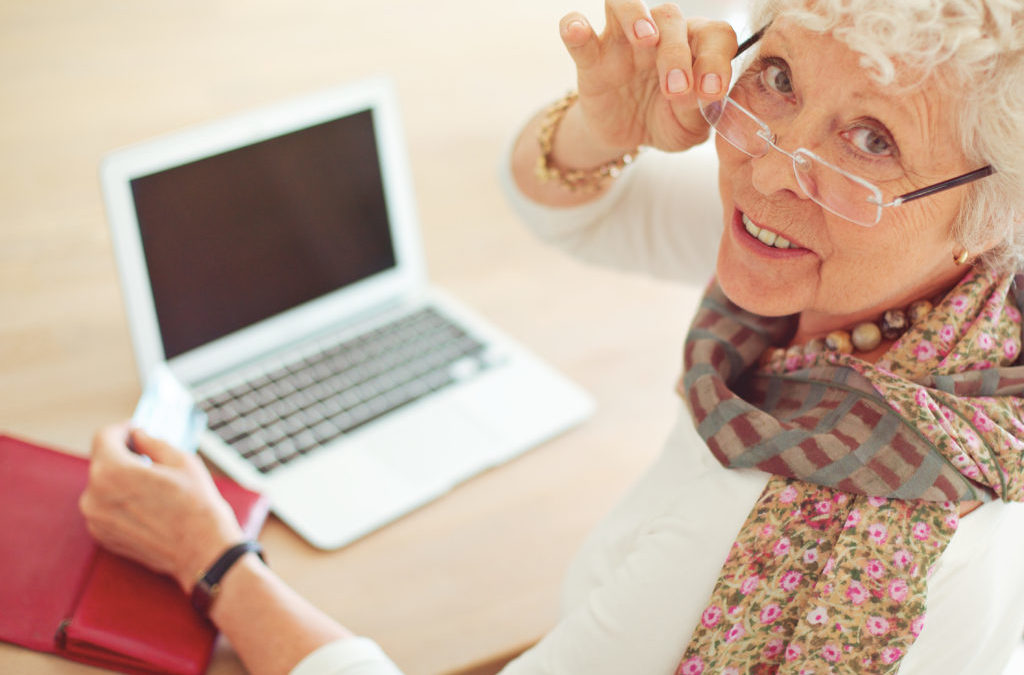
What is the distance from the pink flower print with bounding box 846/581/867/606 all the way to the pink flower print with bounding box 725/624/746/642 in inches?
3.7

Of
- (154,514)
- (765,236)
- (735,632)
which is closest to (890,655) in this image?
(735,632)

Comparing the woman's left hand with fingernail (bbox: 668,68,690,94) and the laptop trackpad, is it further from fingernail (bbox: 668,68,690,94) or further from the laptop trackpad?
fingernail (bbox: 668,68,690,94)

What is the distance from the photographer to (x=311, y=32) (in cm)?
212

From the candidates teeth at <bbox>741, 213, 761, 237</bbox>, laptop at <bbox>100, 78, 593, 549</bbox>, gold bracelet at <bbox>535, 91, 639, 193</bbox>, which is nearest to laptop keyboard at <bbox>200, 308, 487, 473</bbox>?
laptop at <bbox>100, 78, 593, 549</bbox>

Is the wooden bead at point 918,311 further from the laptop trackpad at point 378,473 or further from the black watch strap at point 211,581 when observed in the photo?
the black watch strap at point 211,581

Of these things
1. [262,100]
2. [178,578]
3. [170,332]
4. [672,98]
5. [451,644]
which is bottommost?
[451,644]

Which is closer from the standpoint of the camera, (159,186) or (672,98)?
(672,98)

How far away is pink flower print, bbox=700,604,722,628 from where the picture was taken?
0.90 m

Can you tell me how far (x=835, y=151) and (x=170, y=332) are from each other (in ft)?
2.63

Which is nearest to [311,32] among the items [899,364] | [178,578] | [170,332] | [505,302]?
[505,302]

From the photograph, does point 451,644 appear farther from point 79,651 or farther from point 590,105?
point 590,105

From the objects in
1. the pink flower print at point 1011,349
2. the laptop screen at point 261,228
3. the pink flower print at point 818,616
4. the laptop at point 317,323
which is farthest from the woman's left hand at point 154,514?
the pink flower print at point 1011,349

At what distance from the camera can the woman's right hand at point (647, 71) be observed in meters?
0.93

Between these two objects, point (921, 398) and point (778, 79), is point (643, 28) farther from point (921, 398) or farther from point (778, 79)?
point (921, 398)
